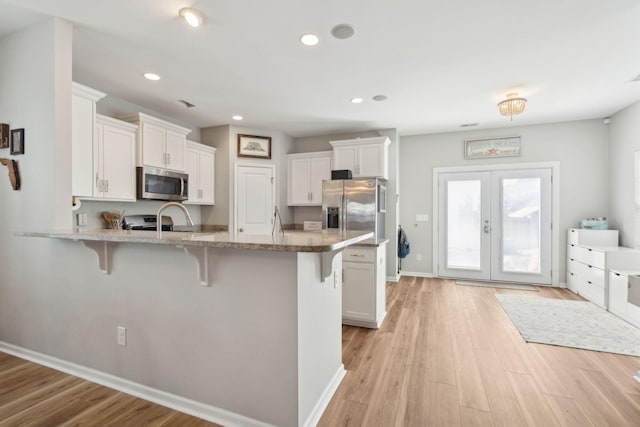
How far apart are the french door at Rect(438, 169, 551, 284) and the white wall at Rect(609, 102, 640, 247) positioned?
30.9 inches

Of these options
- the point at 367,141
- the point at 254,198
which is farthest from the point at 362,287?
the point at 254,198

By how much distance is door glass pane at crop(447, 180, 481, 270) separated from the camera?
537 centimetres

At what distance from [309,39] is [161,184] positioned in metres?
2.66

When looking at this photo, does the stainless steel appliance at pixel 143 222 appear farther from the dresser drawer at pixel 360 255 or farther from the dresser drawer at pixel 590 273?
the dresser drawer at pixel 590 273

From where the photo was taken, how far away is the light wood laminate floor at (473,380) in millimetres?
1811

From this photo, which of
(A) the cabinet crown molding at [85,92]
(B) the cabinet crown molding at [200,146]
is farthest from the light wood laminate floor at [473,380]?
(B) the cabinet crown molding at [200,146]

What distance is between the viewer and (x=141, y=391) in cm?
196

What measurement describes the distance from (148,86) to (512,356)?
15.3 feet

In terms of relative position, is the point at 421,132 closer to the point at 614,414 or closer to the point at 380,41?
the point at 380,41

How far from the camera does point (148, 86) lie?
3422mm

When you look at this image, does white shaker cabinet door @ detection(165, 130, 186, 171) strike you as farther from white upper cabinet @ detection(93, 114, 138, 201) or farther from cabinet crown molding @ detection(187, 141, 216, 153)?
white upper cabinet @ detection(93, 114, 138, 201)

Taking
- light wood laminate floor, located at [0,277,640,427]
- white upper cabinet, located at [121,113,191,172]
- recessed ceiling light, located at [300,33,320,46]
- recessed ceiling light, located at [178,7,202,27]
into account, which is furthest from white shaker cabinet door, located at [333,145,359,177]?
recessed ceiling light, located at [178,7,202,27]

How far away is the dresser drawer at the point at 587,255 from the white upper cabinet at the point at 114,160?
598 cm

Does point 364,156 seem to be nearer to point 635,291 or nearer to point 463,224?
point 463,224
